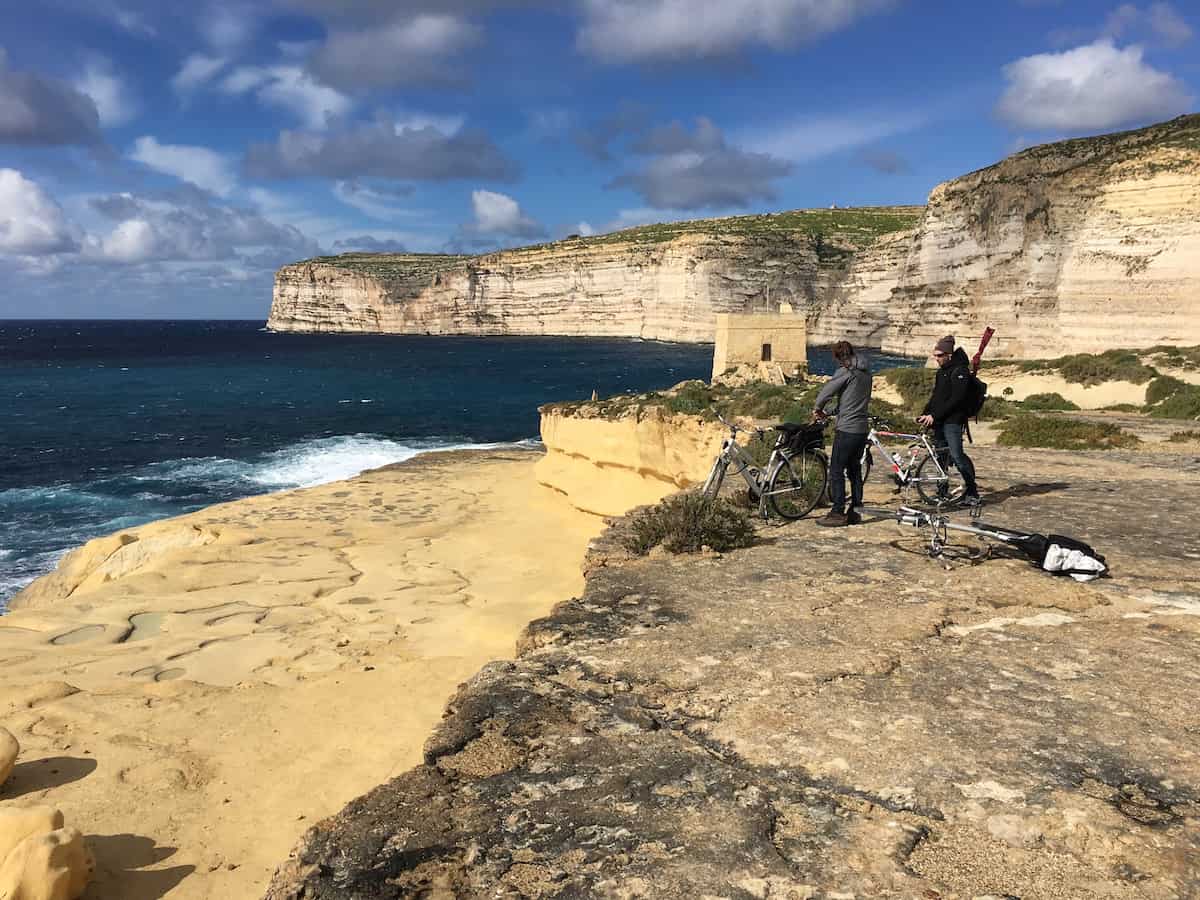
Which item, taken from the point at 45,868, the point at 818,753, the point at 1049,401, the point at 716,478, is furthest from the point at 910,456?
the point at 1049,401

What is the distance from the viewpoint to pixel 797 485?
347 inches

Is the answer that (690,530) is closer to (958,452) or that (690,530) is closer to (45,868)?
(958,452)

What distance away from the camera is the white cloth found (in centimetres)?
611

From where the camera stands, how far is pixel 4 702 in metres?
8.26

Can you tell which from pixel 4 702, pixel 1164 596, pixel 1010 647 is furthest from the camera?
pixel 4 702

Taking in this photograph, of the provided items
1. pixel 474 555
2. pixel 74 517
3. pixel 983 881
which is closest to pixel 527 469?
pixel 474 555

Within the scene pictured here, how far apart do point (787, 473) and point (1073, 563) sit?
10.7 feet

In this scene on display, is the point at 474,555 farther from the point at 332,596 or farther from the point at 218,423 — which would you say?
the point at 218,423

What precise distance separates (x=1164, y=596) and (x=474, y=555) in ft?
48.1

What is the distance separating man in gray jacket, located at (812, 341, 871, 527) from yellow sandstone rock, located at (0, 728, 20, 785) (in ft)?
26.2

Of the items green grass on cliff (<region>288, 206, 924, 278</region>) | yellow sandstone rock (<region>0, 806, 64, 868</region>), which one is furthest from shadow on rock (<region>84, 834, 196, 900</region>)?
green grass on cliff (<region>288, 206, 924, 278</region>)

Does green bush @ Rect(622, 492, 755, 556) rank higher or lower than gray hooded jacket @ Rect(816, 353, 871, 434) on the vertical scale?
lower

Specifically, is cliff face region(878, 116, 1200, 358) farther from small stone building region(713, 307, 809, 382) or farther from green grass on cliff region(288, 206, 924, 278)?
green grass on cliff region(288, 206, 924, 278)

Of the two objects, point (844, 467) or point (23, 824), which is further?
point (844, 467)
